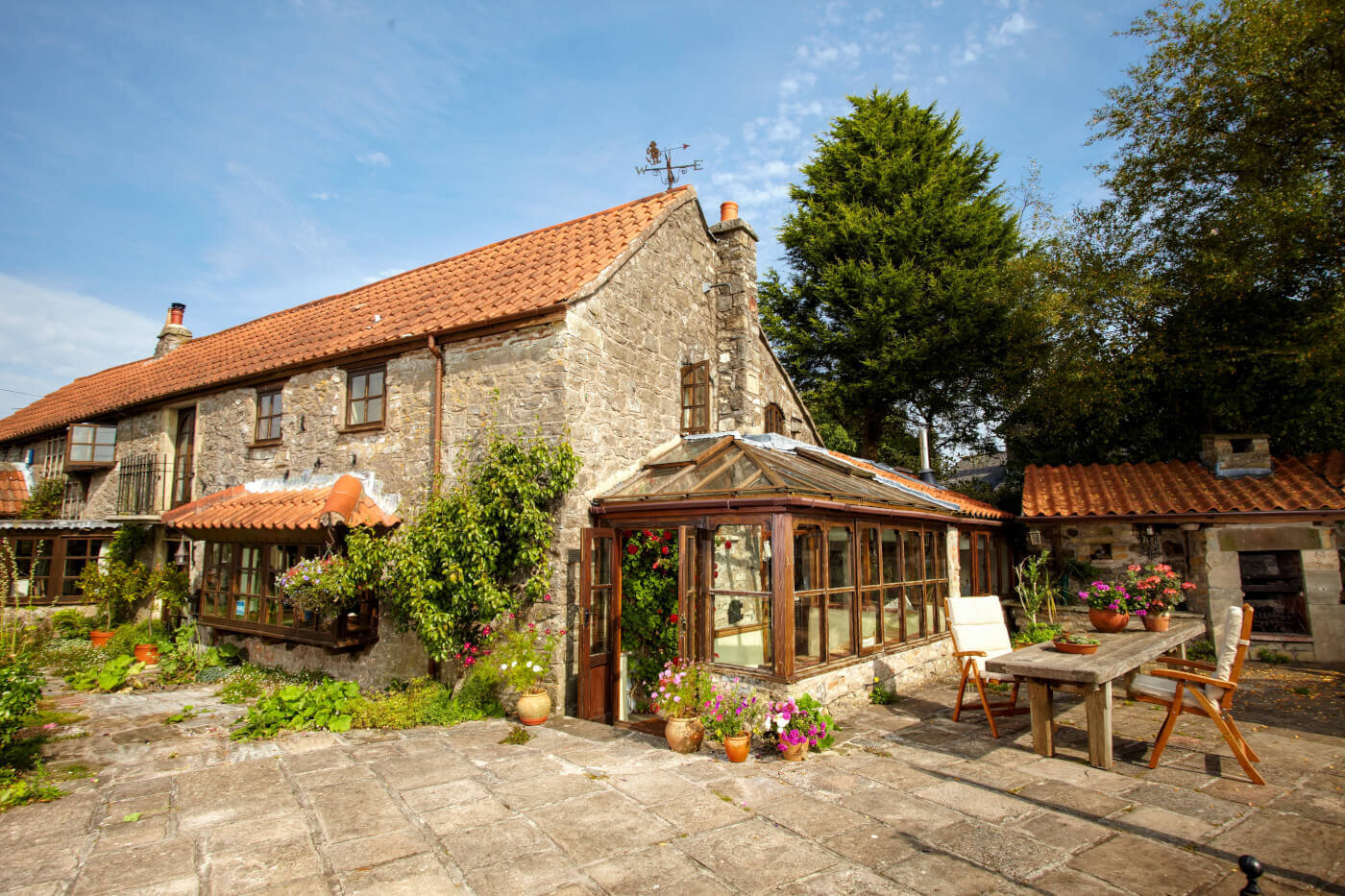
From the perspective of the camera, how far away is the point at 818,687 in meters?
6.75

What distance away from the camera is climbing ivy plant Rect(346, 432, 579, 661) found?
7.46 metres

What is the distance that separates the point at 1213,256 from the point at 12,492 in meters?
24.4

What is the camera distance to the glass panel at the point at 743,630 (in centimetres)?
669

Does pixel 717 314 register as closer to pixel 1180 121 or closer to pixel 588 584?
pixel 588 584

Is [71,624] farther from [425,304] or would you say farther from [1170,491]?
[1170,491]

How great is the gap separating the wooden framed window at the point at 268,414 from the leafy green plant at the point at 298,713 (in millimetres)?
4782

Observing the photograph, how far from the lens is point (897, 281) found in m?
15.5

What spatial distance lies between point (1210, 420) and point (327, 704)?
Result: 14.6 metres

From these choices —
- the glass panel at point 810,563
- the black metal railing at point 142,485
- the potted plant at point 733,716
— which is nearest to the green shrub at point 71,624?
the black metal railing at point 142,485

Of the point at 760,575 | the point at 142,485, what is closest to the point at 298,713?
the point at 760,575

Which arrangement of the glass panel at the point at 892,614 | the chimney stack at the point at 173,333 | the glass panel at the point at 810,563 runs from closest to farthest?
the glass panel at the point at 810,563 < the glass panel at the point at 892,614 < the chimney stack at the point at 173,333

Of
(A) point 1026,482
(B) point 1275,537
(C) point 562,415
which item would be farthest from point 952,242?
(C) point 562,415

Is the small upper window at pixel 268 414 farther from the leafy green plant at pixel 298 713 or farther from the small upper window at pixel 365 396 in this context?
the leafy green plant at pixel 298 713

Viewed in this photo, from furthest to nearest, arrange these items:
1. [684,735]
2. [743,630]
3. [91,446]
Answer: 1. [91,446]
2. [743,630]
3. [684,735]
